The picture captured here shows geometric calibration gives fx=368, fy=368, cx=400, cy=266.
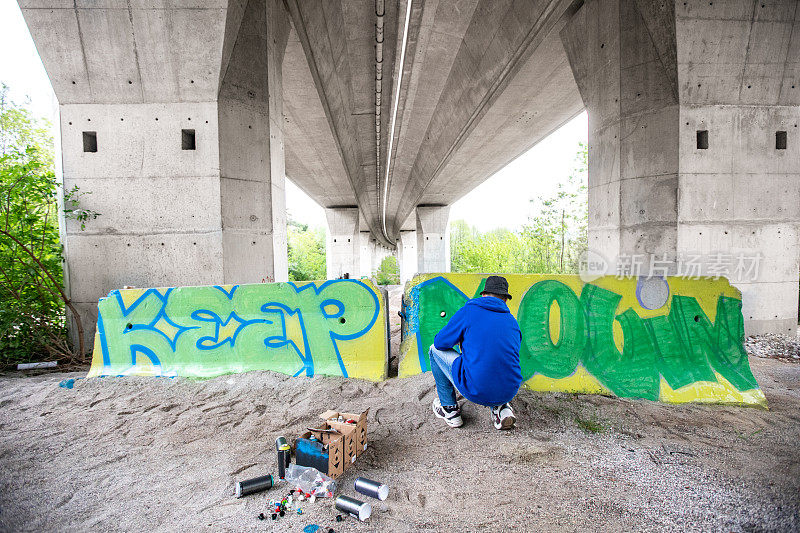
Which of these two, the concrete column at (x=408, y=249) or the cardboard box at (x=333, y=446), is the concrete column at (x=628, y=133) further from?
the concrete column at (x=408, y=249)

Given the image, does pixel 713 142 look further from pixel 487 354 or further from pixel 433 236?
pixel 433 236

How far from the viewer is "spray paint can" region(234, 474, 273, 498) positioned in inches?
91.7

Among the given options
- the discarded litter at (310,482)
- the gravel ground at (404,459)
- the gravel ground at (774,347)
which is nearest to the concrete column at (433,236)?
the gravel ground at (774,347)

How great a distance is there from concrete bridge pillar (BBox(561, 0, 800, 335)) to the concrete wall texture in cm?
3

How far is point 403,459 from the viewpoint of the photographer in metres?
2.77

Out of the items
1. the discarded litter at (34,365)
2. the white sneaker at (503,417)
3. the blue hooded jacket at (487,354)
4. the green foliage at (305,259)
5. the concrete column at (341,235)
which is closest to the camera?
the blue hooded jacket at (487,354)

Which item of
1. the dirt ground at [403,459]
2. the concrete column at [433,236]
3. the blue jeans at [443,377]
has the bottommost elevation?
the dirt ground at [403,459]

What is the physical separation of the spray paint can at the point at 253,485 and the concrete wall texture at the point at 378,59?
4237mm

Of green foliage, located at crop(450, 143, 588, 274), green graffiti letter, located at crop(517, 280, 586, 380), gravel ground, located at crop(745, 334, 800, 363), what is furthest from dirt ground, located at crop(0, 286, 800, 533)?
green foliage, located at crop(450, 143, 588, 274)

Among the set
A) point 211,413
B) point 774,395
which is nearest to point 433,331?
point 211,413

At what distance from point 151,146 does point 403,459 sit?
19.7 feet

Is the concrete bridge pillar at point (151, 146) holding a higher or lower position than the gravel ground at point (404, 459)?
higher

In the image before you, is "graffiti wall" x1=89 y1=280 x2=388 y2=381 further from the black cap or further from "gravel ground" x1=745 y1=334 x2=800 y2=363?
"gravel ground" x1=745 y1=334 x2=800 y2=363

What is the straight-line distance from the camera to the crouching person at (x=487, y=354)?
286cm
